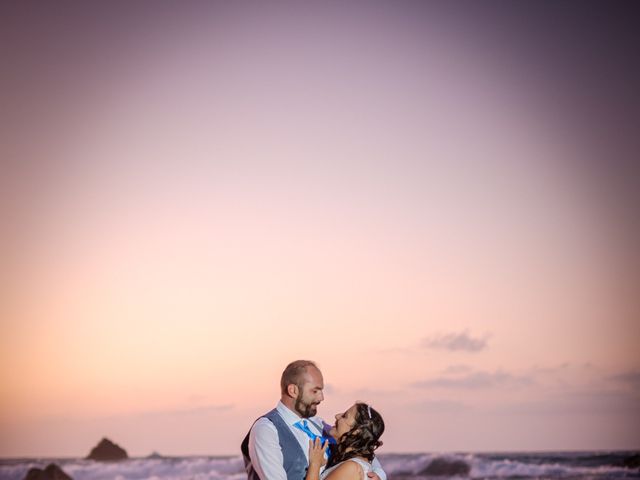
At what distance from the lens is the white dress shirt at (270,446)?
4.27 meters

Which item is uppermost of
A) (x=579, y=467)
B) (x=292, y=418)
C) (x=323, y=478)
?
(x=292, y=418)

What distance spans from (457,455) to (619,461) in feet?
8.85

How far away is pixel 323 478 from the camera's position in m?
4.23

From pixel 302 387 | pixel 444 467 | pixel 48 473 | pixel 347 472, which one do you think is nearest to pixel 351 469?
pixel 347 472

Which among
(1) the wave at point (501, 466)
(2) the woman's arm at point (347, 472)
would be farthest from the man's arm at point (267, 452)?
(1) the wave at point (501, 466)

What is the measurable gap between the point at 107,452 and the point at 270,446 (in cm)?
970

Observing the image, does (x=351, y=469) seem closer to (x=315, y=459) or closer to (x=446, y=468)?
(x=315, y=459)

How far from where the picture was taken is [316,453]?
14.1 feet

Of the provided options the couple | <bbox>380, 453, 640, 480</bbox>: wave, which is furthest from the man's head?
<bbox>380, 453, 640, 480</bbox>: wave

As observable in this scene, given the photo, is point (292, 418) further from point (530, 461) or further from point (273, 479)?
point (530, 461)

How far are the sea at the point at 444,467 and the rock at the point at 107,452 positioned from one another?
546 mm

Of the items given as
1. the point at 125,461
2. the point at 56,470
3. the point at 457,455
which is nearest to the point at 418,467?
the point at 457,455

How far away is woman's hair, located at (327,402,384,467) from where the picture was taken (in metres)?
4.27

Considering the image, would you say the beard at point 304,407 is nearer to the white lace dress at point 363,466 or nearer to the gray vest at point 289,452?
the gray vest at point 289,452
